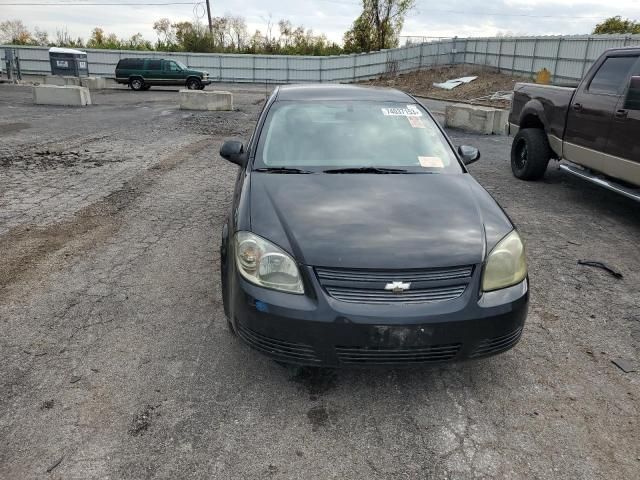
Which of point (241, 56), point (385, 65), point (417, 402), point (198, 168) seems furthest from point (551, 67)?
point (417, 402)

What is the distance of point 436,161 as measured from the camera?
12.5 ft

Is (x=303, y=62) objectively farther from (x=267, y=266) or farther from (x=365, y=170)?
(x=267, y=266)

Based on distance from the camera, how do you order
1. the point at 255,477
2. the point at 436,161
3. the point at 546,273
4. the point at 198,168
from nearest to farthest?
1. the point at 255,477
2. the point at 436,161
3. the point at 546,273
4. the point at 198,168

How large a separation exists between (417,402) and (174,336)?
1636 mm

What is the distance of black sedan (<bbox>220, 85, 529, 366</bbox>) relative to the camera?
249cm

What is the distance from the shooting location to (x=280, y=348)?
260 centimetres

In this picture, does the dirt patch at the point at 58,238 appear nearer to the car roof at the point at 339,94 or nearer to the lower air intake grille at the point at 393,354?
the car roof at the point at 339,94

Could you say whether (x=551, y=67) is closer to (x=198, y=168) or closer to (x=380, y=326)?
(x=198, y=168)

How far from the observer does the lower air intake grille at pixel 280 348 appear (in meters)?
2.55

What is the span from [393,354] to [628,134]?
4.66 m

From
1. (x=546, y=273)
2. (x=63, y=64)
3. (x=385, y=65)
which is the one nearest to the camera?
(x=546, y=273)

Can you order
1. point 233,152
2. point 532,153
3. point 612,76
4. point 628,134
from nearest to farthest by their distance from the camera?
point 233,152
point 628,134
point 612,76
point 532,153

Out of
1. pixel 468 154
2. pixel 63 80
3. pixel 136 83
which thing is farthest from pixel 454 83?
pixel 468 154

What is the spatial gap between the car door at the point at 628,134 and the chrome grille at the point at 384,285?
162 inches
